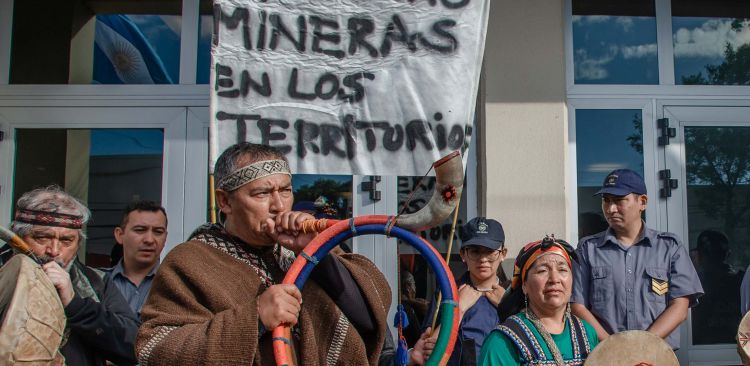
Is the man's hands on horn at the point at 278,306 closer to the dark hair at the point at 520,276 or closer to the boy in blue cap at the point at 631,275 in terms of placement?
the dark hair at the point at 520,276

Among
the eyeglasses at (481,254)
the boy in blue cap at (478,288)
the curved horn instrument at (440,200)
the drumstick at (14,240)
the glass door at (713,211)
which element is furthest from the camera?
the glass door at (713,211)

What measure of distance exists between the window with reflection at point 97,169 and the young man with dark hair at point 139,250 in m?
1.00

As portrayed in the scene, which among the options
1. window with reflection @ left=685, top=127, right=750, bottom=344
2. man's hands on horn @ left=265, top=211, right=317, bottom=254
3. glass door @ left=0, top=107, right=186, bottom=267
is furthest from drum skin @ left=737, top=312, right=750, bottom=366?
glass door @ left=0, top=107, right=186, bottom=267

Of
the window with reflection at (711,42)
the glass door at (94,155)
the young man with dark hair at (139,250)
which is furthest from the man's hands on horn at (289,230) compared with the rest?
the window with reflection at (711,42)

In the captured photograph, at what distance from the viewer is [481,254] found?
12.1ft

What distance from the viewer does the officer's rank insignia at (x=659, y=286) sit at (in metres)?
3.76

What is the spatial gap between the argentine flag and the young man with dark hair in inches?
56.1

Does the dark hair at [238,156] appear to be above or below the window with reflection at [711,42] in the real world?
below

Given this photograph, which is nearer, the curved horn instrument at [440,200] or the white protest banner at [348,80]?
the curved horn instrument at [440,200]

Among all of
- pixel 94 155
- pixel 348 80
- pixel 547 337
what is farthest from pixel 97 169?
pixel 547 337

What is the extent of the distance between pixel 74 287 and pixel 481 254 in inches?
72.4

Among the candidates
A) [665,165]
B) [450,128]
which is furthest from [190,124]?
[665,165]

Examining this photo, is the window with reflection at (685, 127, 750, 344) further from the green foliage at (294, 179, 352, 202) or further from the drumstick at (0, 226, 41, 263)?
the drumstick at (0, 226, 41, 263)

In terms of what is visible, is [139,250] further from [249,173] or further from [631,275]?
[631,275]
